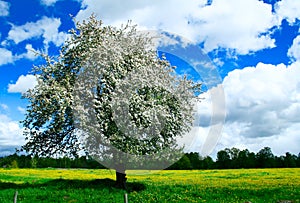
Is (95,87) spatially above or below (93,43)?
below

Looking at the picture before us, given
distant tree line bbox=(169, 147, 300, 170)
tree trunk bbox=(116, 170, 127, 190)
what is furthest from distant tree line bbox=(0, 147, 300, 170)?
tree trunk bbox=(116, 170, 127, 190)

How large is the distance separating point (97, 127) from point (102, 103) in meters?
1.90

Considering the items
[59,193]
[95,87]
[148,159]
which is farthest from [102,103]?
[59,193]

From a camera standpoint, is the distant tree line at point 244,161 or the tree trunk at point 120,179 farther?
the distant tree line at point 244,161

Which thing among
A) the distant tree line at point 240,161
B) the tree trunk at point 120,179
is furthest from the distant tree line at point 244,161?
the tree trunk at point 120,179

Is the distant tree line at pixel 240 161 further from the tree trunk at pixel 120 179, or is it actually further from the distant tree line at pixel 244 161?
the tree trunk at pixel 120 179

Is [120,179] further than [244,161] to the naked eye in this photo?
No

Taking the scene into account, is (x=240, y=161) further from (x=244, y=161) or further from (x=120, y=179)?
(x=120, y=179)

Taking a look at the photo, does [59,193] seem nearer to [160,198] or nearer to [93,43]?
[160,198]

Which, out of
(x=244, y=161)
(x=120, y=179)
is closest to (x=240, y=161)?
(x=244, y=161)

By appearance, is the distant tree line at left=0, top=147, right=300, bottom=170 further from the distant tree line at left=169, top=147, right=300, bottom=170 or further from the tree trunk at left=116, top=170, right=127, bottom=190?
the tree trunk at left=116, top=170, right=127, bottom=190

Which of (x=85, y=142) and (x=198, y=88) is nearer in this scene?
(x=85, y=142)

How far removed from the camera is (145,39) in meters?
31.4

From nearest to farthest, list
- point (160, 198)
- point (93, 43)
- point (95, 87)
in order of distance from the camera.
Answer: point (160, 198), point (95, 87), point (93, 43)
